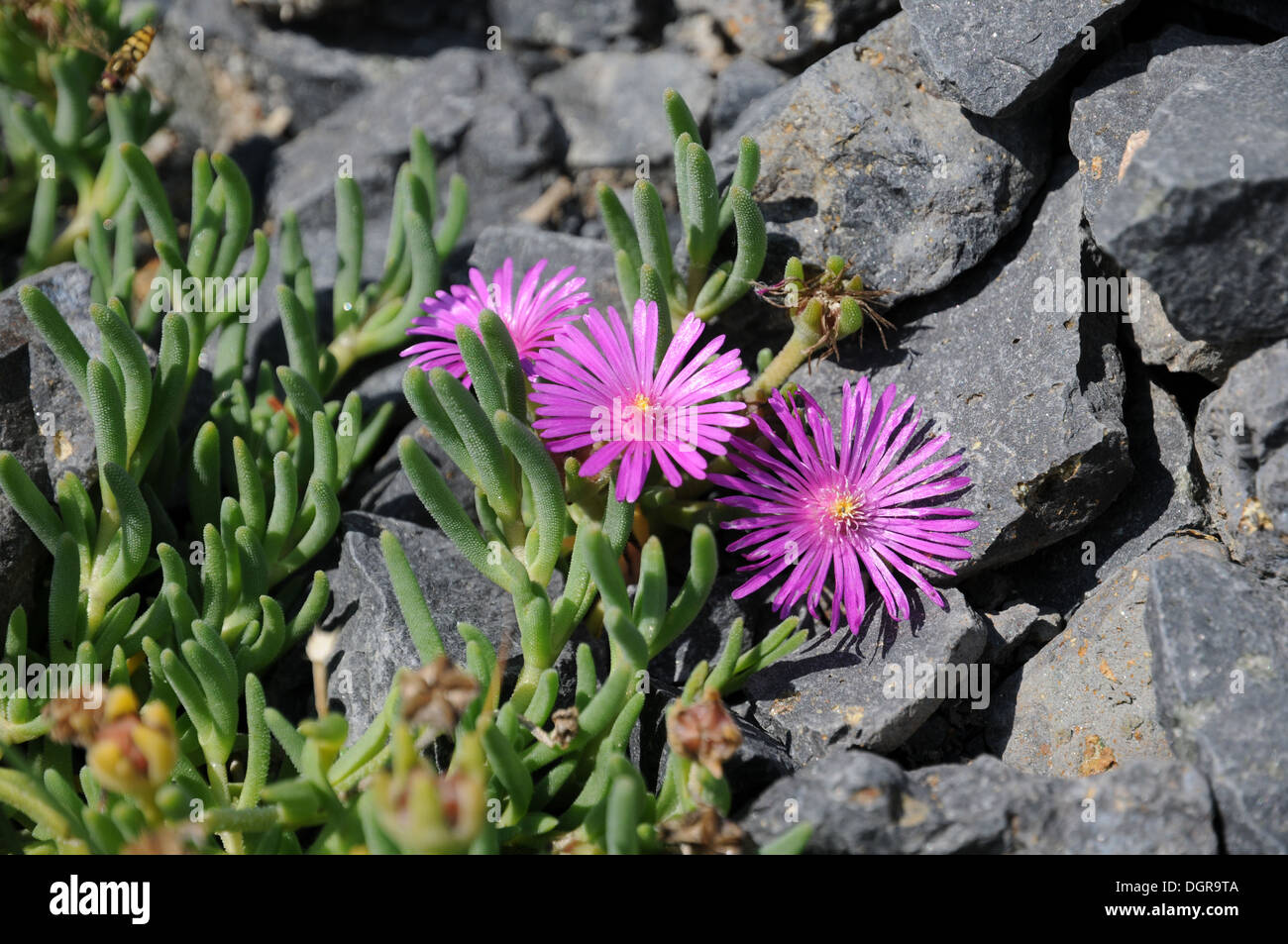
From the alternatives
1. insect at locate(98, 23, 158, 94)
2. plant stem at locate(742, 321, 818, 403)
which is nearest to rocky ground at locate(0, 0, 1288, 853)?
plant stem at locate(742, 321, 818, 403)

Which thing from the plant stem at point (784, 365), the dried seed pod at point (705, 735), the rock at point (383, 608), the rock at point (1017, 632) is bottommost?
the dried seed pod at point (705, 735)

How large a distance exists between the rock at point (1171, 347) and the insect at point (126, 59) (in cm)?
243

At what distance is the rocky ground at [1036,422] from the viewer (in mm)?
1759

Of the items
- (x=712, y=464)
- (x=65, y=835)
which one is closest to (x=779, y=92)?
(x=712, y=464)

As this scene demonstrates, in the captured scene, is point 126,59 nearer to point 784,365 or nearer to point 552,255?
point 552,255

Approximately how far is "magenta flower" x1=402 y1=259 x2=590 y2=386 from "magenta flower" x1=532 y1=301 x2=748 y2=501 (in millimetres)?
180

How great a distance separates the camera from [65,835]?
1.74m

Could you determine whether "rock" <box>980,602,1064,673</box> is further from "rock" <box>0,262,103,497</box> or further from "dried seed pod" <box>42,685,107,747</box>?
"rock" <box>0,262,103,497</box>

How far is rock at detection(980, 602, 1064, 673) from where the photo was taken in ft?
7.30

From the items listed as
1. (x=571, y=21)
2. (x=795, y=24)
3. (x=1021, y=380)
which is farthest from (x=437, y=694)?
(x=571, y=21)

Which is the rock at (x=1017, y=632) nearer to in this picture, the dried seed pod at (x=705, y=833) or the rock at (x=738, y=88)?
the dried seed pod at (x=705, y=833)

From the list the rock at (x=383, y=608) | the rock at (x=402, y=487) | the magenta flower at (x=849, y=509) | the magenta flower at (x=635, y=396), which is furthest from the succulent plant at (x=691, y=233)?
the rock at (x=383, y=608)

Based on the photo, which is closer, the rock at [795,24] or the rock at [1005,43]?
the rock at [1005,43]
